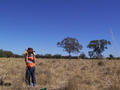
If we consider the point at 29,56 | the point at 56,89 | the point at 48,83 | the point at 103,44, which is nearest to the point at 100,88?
the point at 56,89

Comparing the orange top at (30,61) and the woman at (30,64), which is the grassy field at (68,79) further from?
the orange top at (30,61)

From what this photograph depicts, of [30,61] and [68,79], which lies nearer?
[68,79]

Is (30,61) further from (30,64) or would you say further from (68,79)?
(68,79)

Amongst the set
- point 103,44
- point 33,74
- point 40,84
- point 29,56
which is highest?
point 103,44

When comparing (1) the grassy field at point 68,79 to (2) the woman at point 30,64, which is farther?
(2) the woman at point 30,64

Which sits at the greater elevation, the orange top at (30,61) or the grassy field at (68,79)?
the orange top at (30,61)

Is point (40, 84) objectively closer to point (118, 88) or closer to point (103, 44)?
point (118, 88)

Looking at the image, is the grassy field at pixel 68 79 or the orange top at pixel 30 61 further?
the orange top at pixel 30 61

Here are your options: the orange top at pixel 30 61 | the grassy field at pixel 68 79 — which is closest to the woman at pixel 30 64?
the orange top at pixel 30 61

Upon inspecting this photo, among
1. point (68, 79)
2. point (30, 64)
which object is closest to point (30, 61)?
point (30, 64)

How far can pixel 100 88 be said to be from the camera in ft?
15.4

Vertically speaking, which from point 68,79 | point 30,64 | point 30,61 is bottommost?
point 68,79

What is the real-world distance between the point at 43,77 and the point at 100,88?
7.93 feet

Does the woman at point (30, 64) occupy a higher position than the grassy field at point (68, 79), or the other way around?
the woman at point (30, 64)
